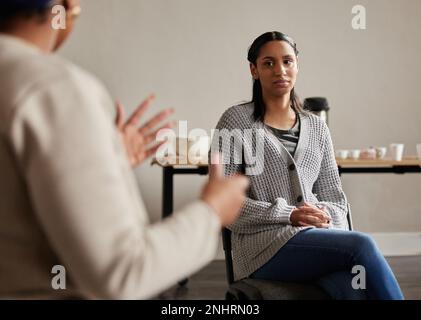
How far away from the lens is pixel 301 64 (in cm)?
450

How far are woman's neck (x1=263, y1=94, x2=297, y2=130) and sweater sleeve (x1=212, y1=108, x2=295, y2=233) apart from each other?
11cm

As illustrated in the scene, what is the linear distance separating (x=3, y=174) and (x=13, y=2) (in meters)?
0.20

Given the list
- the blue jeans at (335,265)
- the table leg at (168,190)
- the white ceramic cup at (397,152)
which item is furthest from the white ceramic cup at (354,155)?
the blue jeans at (335,265)

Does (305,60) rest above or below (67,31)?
above

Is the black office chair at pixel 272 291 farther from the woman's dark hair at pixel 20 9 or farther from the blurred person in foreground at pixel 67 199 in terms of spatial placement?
the woman's dark hair at pixel 20 9

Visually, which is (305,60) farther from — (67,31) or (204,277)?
(67,31)

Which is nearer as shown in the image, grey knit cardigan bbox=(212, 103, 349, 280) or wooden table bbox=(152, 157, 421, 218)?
grey knit cardigan bbox=(212, 103, 349, 280)

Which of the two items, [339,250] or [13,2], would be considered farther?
[339,250]

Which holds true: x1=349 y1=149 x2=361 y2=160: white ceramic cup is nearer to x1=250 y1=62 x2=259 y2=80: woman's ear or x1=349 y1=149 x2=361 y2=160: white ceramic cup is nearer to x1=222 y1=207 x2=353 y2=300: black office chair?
x1=250 y1=62 x2=259 y2=80: woman's ear

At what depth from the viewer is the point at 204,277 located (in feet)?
12.5

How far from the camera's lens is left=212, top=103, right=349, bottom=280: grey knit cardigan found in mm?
1807

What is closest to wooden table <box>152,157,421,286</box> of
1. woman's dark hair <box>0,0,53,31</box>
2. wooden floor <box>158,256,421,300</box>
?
wooden floor <box>158,256,421,300</box>

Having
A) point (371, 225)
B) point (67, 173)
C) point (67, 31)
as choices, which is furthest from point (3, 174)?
point (371, 225)

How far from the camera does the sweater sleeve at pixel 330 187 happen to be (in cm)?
197
